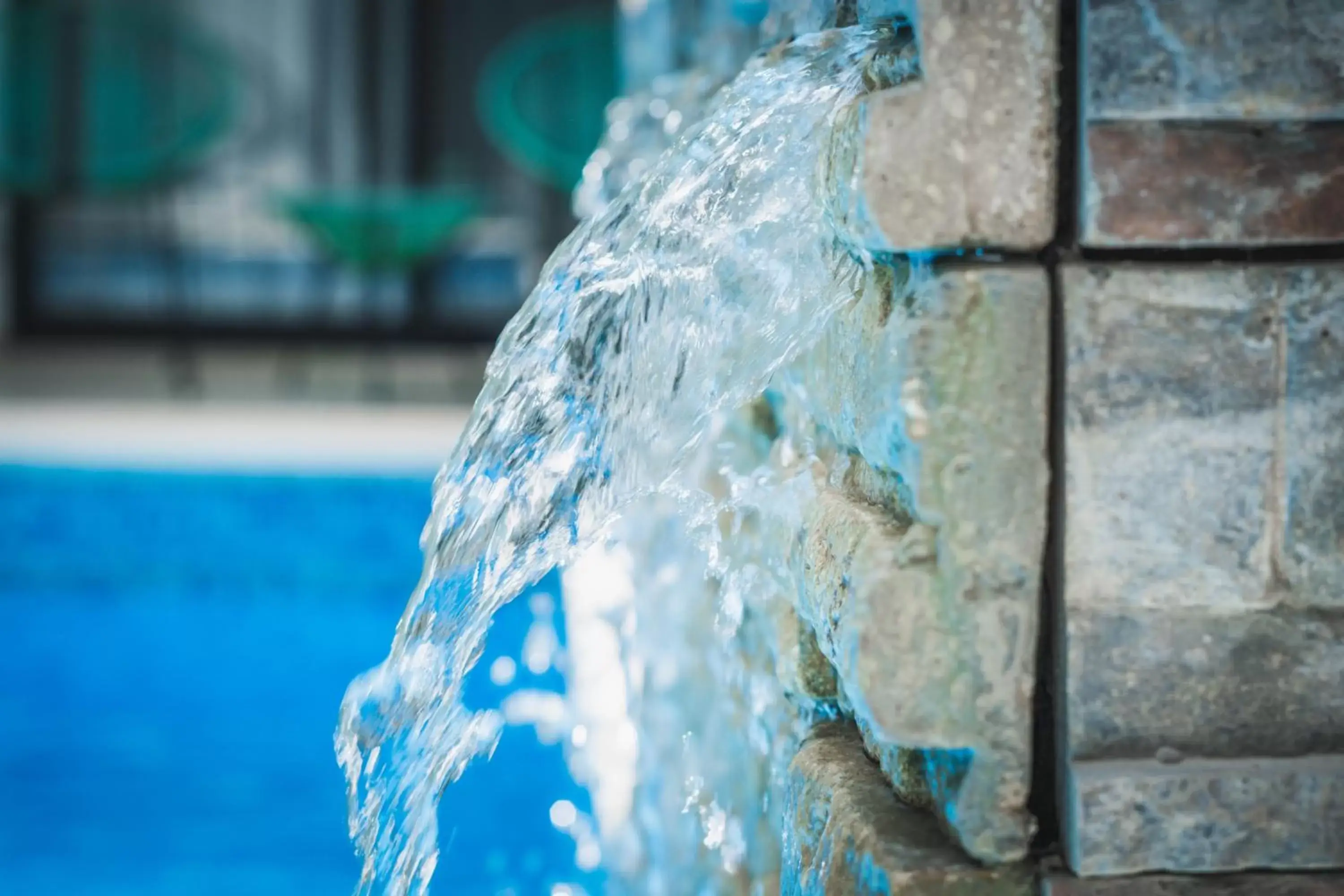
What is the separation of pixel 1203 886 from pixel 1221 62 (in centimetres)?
52

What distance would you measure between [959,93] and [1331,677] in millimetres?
448

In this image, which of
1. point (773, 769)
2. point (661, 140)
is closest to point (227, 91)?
point (661, 140)

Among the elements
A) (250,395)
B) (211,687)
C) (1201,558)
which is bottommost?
(211,687)

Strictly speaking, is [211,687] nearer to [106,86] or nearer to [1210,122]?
[1210,122]

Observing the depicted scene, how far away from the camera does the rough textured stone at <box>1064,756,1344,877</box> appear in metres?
0.94

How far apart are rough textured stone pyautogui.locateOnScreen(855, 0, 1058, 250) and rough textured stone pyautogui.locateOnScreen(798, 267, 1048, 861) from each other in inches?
1.5

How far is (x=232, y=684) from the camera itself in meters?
3.40

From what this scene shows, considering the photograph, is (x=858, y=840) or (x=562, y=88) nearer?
(x=858, y=840)

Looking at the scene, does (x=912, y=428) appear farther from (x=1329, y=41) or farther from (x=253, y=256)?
(x=253, y=256)

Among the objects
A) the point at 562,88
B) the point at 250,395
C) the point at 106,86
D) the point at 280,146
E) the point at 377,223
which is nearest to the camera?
the point at 250,395

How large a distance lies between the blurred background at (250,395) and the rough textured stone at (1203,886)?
1.08m

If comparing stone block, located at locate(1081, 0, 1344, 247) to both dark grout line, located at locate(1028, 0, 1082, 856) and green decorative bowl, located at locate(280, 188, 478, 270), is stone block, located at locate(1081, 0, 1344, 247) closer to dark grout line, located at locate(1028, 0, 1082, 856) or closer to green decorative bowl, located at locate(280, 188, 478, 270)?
dark grout line, located at locate(1028, 0, 1082, 856)

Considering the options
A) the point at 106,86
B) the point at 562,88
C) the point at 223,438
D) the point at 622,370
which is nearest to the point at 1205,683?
the point at 622,370

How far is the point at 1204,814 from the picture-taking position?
0.95 m
